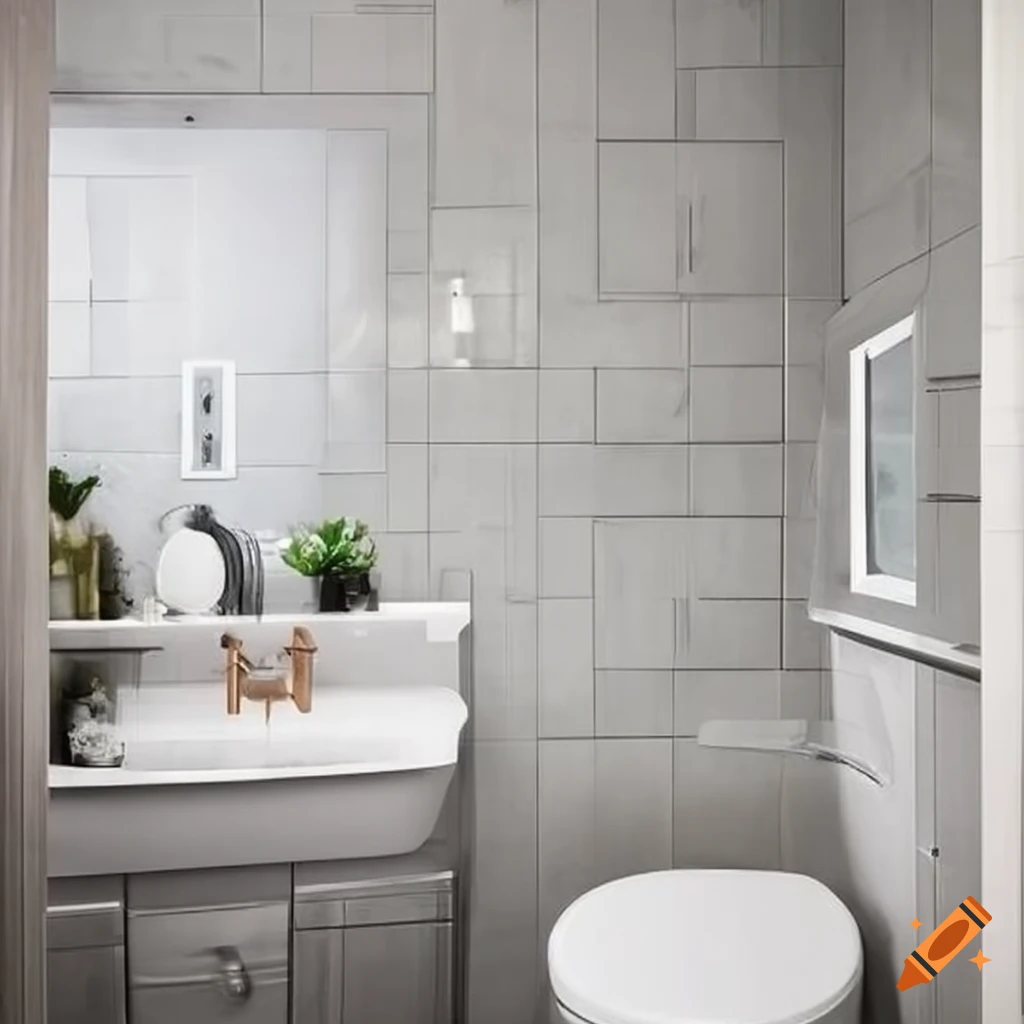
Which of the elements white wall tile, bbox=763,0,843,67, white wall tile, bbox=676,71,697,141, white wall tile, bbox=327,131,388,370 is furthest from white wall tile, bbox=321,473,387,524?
white wall tile, bbox=763,0,843,67

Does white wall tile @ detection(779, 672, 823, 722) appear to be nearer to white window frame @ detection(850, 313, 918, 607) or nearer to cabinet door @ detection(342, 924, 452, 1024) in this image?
white window frame @ detection(850, 313, 918, 607)

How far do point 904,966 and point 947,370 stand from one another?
0.60m

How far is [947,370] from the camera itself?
1293 millimetres

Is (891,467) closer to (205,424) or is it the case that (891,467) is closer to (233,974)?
(205,424)

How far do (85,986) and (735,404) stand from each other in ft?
2.83

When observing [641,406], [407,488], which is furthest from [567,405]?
[407,488]

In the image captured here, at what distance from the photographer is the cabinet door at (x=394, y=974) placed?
1.30 meters

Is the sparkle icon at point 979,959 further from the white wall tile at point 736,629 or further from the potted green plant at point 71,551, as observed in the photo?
the potted green plant at point 71,551

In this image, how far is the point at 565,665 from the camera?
1309 millimetres

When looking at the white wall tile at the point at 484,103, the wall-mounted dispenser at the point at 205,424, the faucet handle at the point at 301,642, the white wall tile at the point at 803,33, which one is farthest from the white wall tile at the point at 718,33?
the faucet handle at the point at 301,642

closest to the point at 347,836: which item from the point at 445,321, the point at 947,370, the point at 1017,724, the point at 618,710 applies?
the point at 618,710

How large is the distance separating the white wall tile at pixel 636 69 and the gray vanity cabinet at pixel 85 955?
2.98 feet

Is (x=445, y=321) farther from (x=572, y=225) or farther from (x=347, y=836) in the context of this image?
(x=347, y=836)

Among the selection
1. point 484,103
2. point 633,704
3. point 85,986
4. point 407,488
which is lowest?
point 85,986
